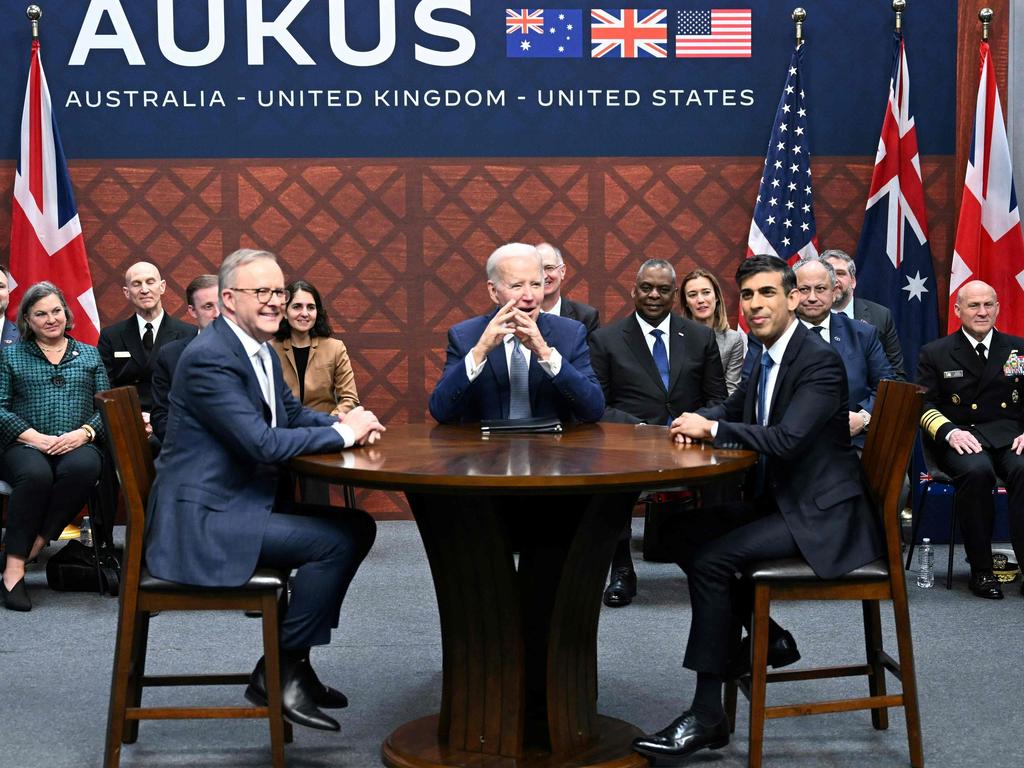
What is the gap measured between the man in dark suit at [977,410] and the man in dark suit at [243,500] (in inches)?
125

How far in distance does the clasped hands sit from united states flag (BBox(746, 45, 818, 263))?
3477mm

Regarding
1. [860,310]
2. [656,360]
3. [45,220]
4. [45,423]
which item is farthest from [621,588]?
[45,220]

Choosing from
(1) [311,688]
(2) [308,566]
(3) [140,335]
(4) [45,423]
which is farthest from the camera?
(3) [140,335]

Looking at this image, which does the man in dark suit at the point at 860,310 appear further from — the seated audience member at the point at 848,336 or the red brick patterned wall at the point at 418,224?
the red brick patterned wall at the point at 418,224

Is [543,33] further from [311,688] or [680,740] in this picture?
[680,740]

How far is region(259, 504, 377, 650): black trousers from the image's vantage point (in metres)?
3.40

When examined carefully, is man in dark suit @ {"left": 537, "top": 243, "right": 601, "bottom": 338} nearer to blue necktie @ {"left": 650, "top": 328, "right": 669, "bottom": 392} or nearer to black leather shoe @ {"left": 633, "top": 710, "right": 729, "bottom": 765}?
blue necktie @ {"left": 650, "top": 328, "right": 669, "bottom": 392}

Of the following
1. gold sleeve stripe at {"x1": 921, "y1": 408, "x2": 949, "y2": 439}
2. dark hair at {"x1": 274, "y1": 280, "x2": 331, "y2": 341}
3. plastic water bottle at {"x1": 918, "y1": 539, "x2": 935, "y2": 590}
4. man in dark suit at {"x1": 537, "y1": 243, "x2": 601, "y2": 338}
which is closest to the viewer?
plastic water bottle at {"x1": 918, "y1": 539, "x2": 935, "y2": 590}

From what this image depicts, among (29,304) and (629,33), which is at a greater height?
(629,33)

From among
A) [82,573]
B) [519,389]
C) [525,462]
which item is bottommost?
[82,573]

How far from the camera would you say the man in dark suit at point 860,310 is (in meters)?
6.20

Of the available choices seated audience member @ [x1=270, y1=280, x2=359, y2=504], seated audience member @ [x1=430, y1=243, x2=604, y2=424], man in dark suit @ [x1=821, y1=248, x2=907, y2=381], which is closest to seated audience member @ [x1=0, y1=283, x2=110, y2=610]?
seated audience member @ [x1=270, y1=280, x2=359, y2=504]

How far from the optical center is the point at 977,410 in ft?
19.5

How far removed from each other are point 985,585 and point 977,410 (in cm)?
86
